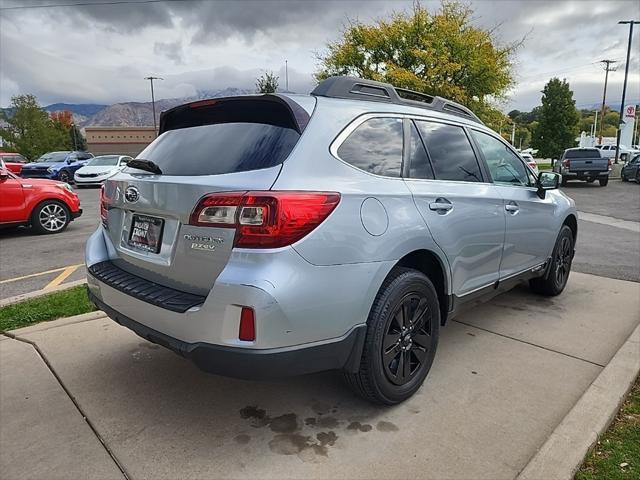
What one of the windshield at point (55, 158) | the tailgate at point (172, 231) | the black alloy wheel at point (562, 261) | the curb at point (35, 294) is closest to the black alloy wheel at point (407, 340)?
the tailgate at point (172, 231)

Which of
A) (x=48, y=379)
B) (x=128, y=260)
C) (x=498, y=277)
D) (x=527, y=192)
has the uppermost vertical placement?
(x=527, y=192)

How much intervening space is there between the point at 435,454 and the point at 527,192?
2.67 m

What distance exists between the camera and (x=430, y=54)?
1952 centimetres

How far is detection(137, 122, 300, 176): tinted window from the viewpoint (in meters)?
2.41

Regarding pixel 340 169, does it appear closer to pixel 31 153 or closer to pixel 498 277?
pixel 498 277

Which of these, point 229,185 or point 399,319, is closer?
point 229,185

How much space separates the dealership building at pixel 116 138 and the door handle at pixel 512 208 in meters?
76.8

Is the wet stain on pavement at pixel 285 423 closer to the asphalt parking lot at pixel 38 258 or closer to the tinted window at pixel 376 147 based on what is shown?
the tinted window at pixel 376 147

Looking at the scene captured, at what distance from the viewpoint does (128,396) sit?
3.03 m

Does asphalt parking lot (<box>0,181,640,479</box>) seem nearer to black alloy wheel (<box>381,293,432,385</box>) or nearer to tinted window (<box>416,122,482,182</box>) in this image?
black alloy wheel (<box>381,293,432,385</box>)

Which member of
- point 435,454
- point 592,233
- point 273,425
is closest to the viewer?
point 435,454

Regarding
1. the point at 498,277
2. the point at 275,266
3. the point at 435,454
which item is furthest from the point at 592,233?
the point at 275,266

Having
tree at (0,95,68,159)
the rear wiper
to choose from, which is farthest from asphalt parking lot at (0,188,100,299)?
tree at (0,95,68,159)

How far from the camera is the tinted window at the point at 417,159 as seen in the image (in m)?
3.02
